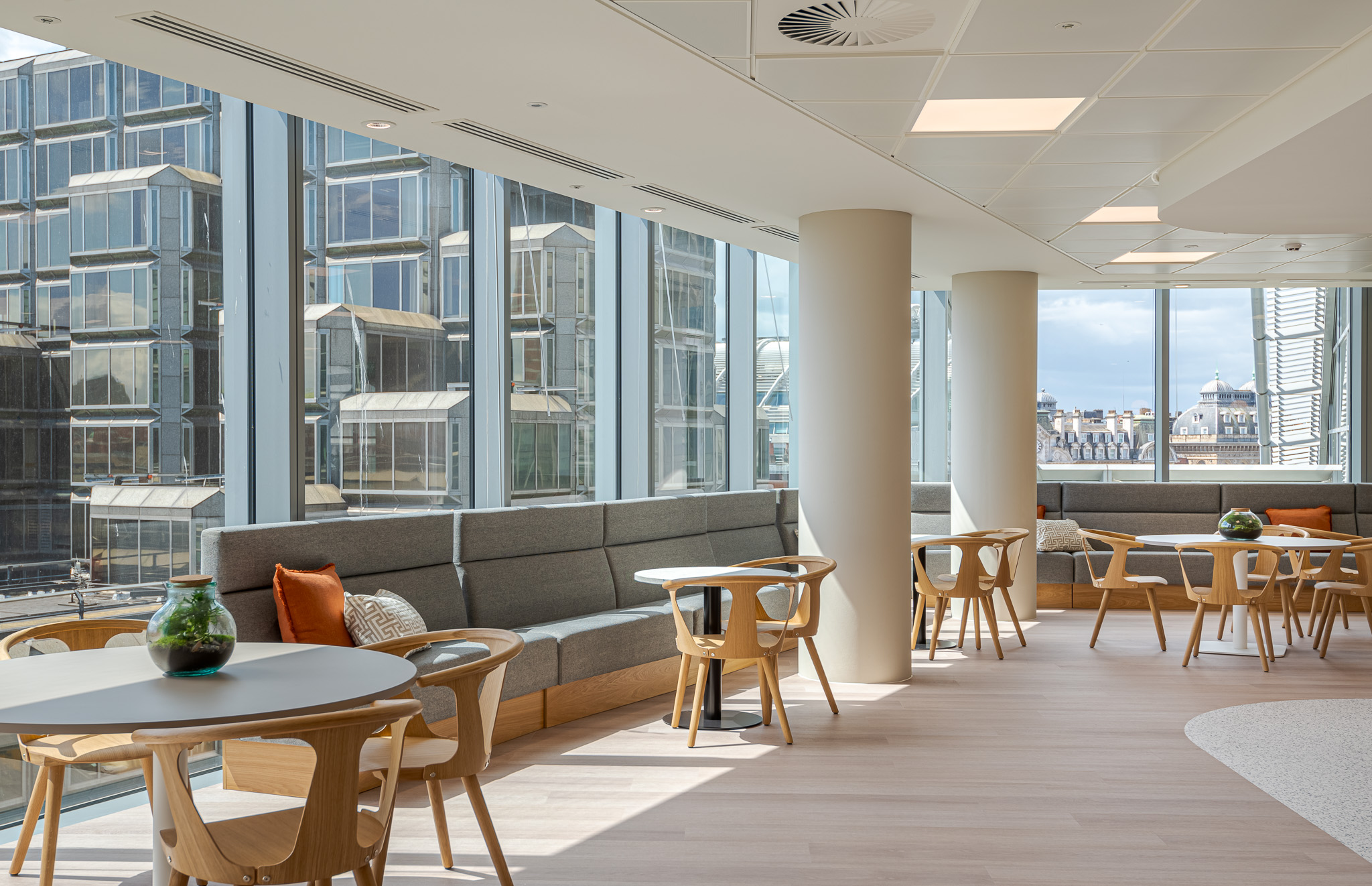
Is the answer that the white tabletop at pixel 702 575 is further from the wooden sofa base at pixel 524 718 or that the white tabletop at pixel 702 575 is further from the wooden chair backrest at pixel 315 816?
the wooden chair backrest at pixel 315 816

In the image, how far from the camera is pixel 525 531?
6.12 m

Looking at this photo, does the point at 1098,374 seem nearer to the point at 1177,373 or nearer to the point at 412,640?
the point at 1177,373

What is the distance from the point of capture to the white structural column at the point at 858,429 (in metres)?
6.40

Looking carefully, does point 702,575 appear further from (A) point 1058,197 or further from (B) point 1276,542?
(B) point 1276,542

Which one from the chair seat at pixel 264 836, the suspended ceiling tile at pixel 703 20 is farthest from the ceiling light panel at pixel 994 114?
the chair seat at pixel 264 836

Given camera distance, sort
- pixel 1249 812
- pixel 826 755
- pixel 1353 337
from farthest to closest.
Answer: pixel 1353 337
pixel 826 755
pixel 1249 812

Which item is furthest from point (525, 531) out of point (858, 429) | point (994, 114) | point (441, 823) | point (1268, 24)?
point (1268, 24)

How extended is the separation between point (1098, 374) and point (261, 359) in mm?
9526

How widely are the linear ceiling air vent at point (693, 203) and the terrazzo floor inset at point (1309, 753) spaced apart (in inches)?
158

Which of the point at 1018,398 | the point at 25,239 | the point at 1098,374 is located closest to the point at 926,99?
the point at 25,239

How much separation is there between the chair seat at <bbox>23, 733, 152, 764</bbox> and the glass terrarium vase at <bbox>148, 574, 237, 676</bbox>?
0.67 meters

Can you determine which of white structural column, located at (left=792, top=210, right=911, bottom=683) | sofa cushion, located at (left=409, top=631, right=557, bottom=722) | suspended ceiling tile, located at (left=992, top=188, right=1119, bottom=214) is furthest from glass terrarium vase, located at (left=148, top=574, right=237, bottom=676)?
suspended ceiling tile, located at (left=992, top=188, right=1119, bottom=214)

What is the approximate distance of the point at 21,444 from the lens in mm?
4289

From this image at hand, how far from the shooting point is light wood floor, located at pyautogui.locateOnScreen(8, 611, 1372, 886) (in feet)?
11.8
